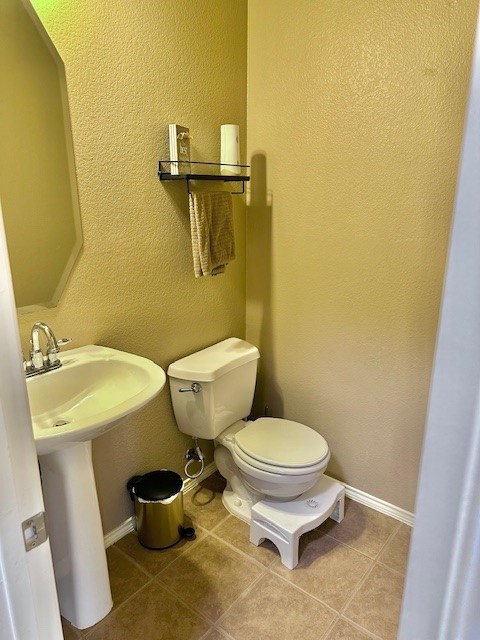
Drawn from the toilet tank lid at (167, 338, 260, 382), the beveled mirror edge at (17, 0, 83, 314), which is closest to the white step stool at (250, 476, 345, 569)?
the toilet tank lid at (167, 338, 260, 382)

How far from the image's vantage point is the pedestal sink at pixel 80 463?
4.53 ft

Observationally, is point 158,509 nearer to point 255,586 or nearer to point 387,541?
point 255,586

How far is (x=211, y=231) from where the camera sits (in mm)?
1877

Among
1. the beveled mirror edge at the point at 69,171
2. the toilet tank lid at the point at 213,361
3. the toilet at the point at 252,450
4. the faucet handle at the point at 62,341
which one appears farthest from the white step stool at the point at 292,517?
the beveled mirror edge at the point at 69,171

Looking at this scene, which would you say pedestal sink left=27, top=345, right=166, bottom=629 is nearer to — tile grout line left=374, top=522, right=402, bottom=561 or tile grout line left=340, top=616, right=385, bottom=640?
tile grout line left=340, top=616, right=385, bottom=640

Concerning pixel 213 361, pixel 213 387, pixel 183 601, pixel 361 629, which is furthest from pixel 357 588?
pixel 213 361

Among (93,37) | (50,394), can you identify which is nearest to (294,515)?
(50,394)

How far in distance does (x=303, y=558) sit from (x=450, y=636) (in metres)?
1.47

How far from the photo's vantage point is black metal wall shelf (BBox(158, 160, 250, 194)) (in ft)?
5.69

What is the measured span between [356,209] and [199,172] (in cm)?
70

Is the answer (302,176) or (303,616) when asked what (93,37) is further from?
(303,616)

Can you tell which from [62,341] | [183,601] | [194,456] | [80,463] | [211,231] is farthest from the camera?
[194,456]

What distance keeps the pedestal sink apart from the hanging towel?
0.52m

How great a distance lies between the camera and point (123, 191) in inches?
64.6
